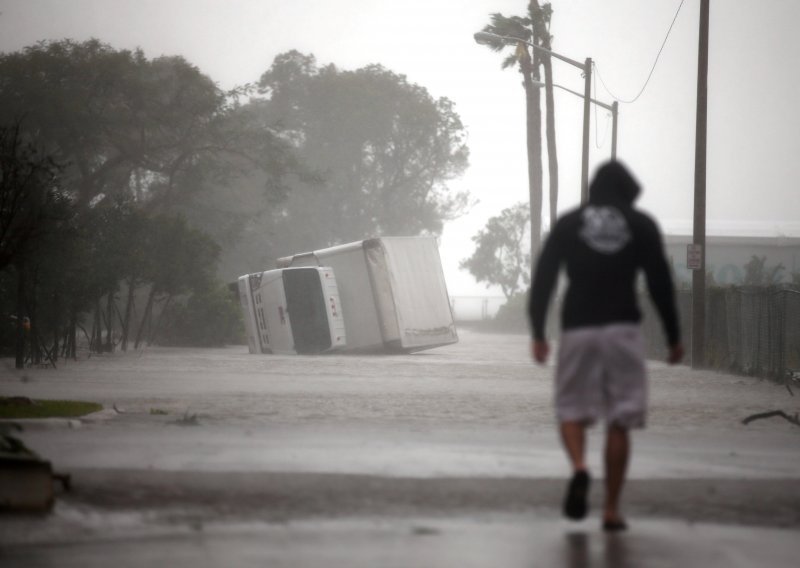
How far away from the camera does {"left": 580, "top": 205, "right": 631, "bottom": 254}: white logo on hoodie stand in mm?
7023

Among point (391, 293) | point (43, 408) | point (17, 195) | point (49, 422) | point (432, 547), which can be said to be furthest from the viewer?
point (391, 293)

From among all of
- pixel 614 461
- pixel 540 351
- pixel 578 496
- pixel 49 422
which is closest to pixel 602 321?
pixel 540 351

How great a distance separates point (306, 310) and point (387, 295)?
2341 mm

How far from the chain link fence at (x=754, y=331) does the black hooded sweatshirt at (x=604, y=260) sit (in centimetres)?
1485

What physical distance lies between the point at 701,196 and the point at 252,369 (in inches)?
385

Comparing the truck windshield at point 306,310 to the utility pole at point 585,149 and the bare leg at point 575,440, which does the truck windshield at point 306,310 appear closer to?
the utility pole at point 585,149

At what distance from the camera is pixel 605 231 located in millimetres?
7031

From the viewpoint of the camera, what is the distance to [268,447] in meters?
10.8

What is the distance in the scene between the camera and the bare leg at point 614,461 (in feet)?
22.7

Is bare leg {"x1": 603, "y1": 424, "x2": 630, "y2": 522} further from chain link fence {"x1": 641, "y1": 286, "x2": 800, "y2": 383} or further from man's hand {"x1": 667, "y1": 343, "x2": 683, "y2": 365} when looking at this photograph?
chain link fence {"x1": 641, "y1": 286, "x2": 800, "y2": 383}

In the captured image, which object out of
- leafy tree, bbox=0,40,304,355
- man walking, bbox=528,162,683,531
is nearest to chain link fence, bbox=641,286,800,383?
man walking, bbox=528,162,683,531

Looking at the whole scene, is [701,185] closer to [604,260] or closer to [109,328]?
[109,328]

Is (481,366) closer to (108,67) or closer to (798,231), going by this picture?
(108,67)

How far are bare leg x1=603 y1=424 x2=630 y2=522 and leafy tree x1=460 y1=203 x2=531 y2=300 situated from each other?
3409 inches
